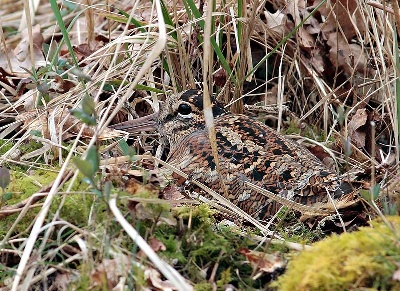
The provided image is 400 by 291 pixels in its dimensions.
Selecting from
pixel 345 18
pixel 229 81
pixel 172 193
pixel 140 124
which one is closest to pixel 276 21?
pixel 345 18

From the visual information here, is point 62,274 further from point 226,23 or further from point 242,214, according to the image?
point 226,23

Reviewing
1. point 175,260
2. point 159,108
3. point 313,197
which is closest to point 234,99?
point 159,108

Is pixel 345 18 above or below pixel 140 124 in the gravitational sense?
above

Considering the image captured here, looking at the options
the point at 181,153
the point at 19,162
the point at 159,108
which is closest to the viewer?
the point at 19,162

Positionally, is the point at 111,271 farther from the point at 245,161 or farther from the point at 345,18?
the point at 345,18

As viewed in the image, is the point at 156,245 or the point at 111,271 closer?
the point at 111,271

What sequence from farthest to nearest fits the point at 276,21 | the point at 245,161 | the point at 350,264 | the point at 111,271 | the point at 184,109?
the point at 276,21 → the point at 184,109 → the point at 245,161 → the point at 111,271 → the point at 350,264

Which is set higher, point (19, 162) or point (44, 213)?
point (44, 213)

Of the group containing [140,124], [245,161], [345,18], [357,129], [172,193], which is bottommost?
[357,129]
